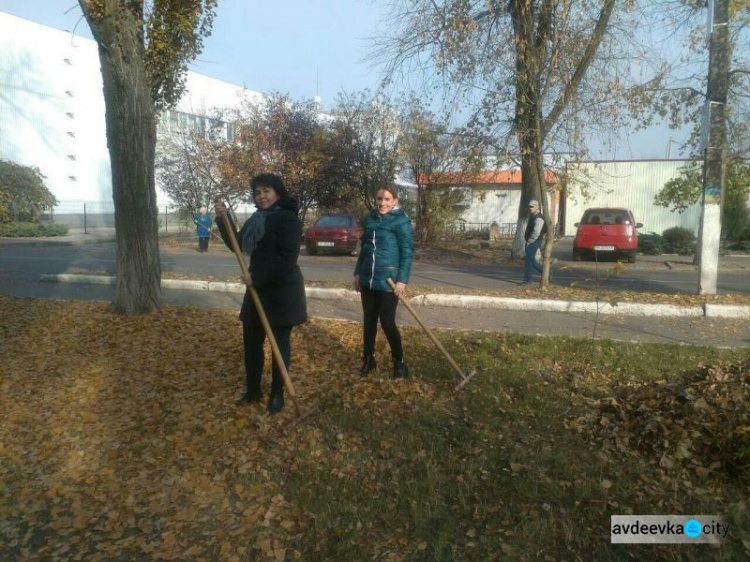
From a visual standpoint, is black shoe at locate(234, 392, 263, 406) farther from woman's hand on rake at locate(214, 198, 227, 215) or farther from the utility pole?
the utility pole

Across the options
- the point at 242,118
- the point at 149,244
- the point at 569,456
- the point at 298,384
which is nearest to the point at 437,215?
the point at 242,118

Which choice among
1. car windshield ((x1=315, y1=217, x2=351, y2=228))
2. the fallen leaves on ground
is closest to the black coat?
the fallen leaves on ground

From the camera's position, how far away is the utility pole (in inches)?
368

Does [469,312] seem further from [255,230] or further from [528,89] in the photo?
[255,230]

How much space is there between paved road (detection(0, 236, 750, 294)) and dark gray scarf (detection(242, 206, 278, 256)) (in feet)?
24.3

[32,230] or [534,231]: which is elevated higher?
[534,231]

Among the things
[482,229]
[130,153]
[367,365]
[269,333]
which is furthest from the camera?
[482,229]

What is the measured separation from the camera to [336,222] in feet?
67.4

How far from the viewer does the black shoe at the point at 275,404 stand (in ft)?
15.2

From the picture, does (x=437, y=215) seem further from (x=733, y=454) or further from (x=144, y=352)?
(x=733, y=454)

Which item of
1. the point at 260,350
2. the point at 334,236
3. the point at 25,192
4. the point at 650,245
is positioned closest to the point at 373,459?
the point at 260,350

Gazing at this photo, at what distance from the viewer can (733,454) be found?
11.1 ft

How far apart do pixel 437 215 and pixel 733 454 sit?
1870 centimetres

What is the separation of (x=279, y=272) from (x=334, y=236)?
15.7 m
